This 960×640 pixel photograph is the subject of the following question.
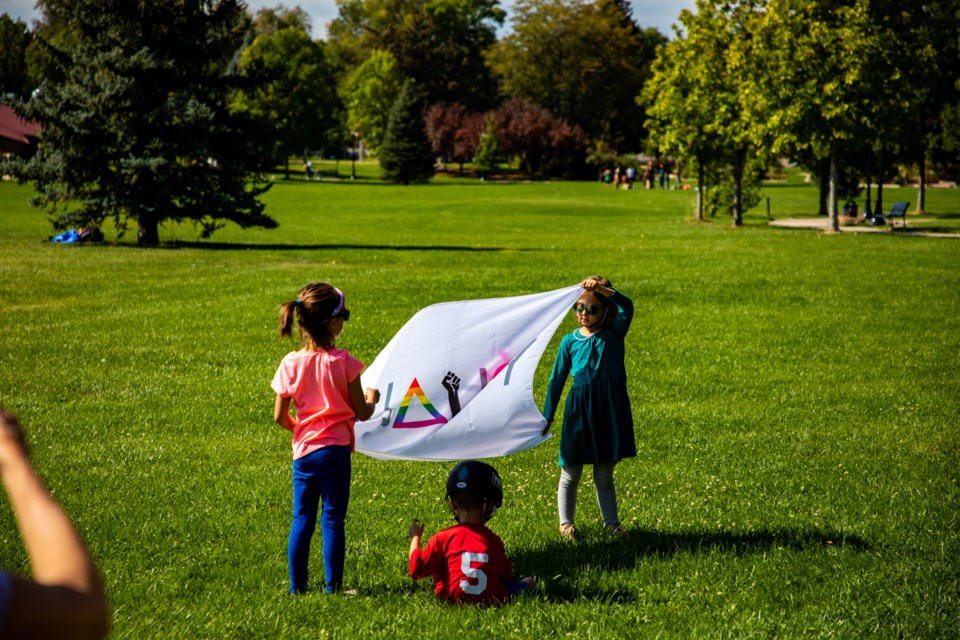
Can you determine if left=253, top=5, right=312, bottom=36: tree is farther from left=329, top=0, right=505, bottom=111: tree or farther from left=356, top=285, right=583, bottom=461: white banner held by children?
left=356, top=285, right=583, bottom=461: white banner held by children

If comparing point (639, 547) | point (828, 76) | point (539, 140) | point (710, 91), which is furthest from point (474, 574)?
point (539, 140)

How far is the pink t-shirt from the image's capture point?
613 cm

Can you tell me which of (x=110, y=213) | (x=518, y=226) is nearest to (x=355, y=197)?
(x=518, y=226)

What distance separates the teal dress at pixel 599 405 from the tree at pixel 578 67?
352 ft

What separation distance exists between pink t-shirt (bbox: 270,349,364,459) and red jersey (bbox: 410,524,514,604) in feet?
2.96

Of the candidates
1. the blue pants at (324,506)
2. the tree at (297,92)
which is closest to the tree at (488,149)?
the tree at (297,92)

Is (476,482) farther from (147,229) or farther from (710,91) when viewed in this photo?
(710,91)

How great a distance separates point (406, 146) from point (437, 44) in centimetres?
4263

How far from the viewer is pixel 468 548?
5953 millimetres

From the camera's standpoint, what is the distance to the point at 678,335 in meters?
16.4

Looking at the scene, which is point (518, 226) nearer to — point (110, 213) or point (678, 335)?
point (110, 213)

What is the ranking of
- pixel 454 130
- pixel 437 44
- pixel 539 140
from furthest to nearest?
pixel 437 44 → pixel 454 130 → pixel 539 140

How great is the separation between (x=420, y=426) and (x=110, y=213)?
85.1 ft

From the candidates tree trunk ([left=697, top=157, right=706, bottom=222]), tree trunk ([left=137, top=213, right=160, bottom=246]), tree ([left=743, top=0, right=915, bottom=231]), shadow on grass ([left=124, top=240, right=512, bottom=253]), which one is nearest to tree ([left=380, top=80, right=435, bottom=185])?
tree trunk ([left=697, top=157, right=706, bottom=222])
